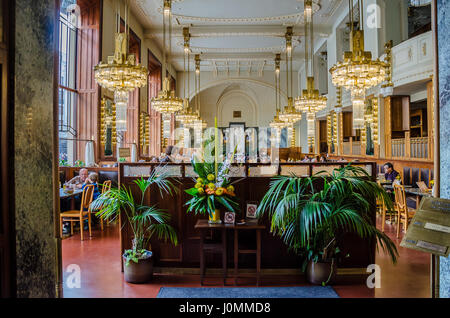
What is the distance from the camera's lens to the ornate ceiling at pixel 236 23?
1066 cm

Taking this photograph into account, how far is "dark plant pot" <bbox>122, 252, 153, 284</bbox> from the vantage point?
12.7ft

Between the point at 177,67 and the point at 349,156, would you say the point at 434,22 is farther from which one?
the point at 177,67

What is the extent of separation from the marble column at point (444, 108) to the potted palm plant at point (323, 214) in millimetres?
1114

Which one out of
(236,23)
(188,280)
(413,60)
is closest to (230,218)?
(188,280)

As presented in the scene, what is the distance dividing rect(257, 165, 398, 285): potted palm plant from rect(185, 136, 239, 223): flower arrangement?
1.62 feet

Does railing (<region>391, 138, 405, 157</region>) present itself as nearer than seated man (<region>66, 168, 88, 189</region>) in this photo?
No

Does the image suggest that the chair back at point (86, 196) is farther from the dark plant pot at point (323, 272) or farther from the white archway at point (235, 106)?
the white archway at point (235, 106)

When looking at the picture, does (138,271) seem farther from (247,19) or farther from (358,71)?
(247,19)

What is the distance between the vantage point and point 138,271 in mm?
3893

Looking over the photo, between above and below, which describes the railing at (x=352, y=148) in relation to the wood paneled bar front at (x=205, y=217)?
above

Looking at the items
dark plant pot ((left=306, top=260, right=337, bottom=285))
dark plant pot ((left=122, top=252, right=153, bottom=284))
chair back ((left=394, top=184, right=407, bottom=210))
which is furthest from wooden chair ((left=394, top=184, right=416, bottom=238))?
dark plant pot ((left=122, top=252, right=153, bottom=284))

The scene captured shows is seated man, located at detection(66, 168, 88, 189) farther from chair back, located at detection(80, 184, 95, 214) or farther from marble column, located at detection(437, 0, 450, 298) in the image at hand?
marble column, located at detection(437, 0, 450, 298)

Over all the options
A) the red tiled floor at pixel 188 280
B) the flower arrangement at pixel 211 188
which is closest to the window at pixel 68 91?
the red tiled floor at pixel 188 280
